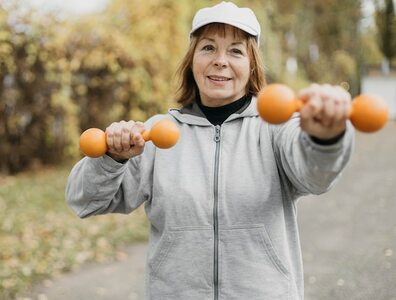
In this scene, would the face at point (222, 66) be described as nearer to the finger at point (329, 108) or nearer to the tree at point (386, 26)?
the finger at point (329, 108)

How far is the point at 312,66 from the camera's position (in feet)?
92.2

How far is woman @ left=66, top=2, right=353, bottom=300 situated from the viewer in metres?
1.95

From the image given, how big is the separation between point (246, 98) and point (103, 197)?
0.68 meters

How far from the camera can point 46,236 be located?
246 inches

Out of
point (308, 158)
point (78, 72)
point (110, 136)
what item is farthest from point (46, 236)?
point (308, 158)

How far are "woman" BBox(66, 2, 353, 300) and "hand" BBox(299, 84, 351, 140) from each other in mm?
401

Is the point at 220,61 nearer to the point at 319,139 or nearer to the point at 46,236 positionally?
the point at 319,139

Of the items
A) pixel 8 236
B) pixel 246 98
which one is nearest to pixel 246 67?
pixel 246 98

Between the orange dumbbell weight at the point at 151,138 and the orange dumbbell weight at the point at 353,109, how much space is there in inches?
14.2

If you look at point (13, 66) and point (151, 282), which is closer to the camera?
point (151, 282)

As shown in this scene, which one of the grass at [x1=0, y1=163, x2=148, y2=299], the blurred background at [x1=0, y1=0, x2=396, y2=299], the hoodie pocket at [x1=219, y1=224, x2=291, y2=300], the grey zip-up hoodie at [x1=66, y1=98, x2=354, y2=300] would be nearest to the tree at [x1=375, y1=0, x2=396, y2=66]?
the blurred background at [x1=0, y1=0, x2=396, y2=299]

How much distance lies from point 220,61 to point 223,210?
553mm

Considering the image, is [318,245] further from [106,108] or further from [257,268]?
[106,108]

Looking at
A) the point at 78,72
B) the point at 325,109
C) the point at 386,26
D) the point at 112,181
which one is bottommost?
the point at 112,181
